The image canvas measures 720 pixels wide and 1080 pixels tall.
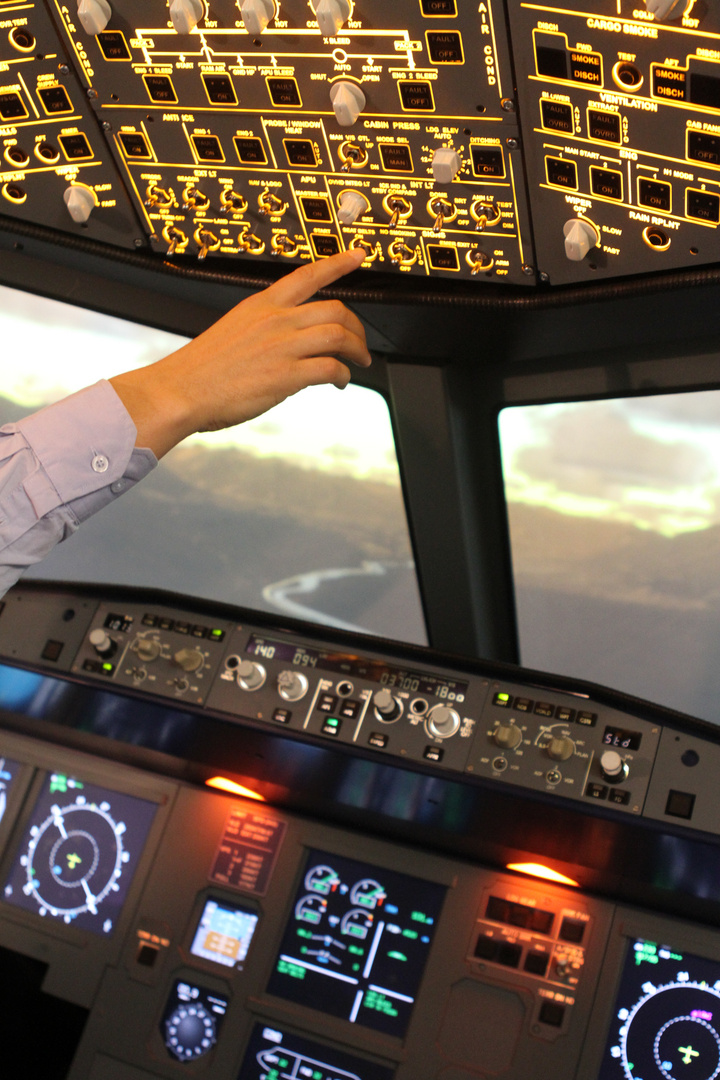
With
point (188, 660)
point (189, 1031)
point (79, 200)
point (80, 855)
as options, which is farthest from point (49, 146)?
point (189, 1031)

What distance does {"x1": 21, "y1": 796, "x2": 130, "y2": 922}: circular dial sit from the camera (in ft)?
10.4

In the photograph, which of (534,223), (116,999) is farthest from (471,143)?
(116,999)

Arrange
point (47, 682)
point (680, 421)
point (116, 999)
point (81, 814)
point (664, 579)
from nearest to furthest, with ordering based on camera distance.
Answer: point (680, 421) < point (664, 579) < point (47, 682) < point (116, 999) < point (81, 814)

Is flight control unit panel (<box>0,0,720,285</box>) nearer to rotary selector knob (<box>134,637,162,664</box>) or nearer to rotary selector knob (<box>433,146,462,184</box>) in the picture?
rotary selector knob (<box>433,146,462,184</box>)

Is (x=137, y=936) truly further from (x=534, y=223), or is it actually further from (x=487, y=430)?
(x=534, y=223)

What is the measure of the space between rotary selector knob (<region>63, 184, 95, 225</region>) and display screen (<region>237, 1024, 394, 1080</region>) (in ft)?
7.29

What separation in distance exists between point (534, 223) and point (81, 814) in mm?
2412

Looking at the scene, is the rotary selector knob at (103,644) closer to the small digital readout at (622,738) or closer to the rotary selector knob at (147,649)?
the rotary selector knob at (147,649)

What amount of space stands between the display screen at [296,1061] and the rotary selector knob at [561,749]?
108cm

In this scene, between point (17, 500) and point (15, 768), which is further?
point (15, 768)

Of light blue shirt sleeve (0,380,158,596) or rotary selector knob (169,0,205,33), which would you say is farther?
rotary selector knob (169,0,205,33)

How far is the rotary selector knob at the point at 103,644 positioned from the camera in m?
2.78

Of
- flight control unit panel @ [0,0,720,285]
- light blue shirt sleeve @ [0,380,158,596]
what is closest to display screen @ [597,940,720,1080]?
flight control unit panel @ [0,0,720,285]

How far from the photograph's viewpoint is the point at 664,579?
262cm
